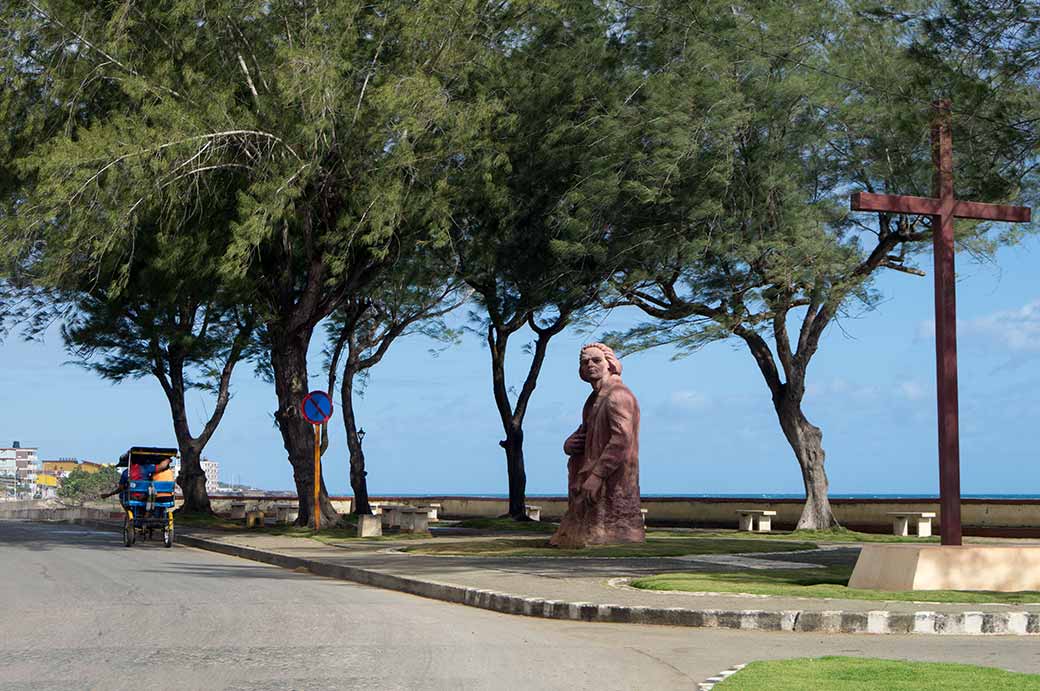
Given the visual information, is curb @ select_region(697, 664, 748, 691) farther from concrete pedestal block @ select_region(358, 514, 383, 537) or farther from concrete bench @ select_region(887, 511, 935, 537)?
concrete bench @ select_region(887, 511, 935, 537)

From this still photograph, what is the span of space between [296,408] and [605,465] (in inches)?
417

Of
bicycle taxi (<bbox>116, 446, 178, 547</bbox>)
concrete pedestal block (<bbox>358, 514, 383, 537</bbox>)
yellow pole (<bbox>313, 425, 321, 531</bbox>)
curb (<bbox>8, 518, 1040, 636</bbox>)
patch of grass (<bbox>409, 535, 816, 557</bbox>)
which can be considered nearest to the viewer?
curb (<bbox>8, 518, 1040, 636</bbox>)

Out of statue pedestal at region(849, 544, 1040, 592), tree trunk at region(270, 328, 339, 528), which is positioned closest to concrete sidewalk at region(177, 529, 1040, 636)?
statue pedestal at region(849, 544, 1040, 592)

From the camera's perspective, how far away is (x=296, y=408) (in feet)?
103

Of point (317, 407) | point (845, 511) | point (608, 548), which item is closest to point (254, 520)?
point (317, 407)

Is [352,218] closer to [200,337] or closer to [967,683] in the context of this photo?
[200,337]

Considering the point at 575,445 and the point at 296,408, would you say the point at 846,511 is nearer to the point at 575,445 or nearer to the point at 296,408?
the point at 575,445

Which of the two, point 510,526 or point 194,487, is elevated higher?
point 194,487

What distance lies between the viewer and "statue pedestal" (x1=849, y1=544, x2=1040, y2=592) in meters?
14.9

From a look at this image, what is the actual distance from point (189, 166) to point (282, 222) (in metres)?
2.73

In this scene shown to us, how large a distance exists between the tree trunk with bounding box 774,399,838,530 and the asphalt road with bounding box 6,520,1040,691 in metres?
18.9

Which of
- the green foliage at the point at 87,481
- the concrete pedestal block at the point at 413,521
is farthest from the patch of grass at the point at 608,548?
the green foliage at the point at 87,481

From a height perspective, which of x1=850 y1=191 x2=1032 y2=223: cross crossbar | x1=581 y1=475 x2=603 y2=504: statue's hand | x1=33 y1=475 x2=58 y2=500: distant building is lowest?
x1=33 y1=475 x2=58 y2=500: distant building

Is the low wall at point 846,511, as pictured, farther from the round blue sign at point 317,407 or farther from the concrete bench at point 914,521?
the round blue sign at point 317,407
